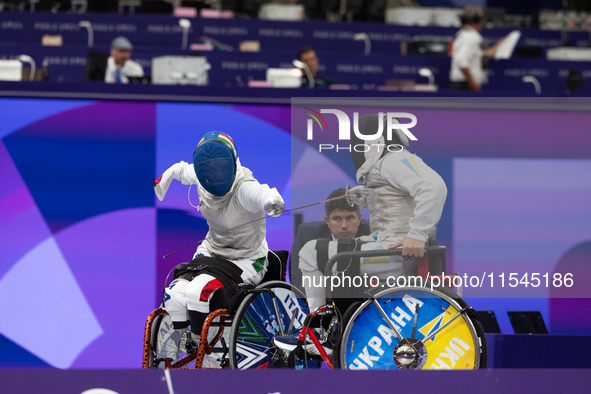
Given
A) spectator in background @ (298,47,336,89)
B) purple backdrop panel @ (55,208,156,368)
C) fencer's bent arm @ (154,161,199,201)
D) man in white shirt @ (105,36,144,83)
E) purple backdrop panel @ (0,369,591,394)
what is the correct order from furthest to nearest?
spectator in background @ (298,47,336,89)
man in white shirt @ (105,36,144,83)
purple backdrop panel @ (55,208,156,368)
fencer's bent arm @ (154,161,199,201)
purple backdrop panel @ (0,369,591,394)

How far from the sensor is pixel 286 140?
347 cm

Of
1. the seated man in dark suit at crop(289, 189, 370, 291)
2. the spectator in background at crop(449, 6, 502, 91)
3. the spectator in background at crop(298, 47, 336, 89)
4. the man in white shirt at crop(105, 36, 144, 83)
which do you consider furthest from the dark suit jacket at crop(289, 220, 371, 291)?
the spectator in background at crop(449, 6, 502, 91)

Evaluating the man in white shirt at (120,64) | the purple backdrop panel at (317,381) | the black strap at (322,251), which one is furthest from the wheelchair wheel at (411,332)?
the man in white shirt at (120,64)

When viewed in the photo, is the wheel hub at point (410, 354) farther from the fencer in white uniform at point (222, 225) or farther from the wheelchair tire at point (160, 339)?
the wheelchair tire at point (160, 339)

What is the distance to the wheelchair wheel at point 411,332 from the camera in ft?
7.92

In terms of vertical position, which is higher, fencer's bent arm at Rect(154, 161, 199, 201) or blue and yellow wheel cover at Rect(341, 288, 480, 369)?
fencer's bent arm at Rect(154, 161, 199, 201)

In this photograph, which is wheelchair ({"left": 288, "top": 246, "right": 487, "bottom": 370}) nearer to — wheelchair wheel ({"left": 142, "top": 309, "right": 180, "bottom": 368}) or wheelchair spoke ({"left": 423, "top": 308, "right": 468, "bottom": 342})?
wheelchair spoke ({"left": 423, "top": 308, "right": 468, "bottom": 342})

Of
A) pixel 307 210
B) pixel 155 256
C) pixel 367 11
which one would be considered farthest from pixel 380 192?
pixel 367 11

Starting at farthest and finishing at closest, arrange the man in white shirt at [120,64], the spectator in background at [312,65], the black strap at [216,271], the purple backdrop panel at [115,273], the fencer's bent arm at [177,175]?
the spectator in background at [312,65] < the man in white shirt at [120,64] < the purple backdrop panel at [115,273] < the fencer's bent arm at [177,175] < the black strap at [216,271]

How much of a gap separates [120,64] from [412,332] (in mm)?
4608

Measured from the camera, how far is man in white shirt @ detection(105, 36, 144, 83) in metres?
5.93

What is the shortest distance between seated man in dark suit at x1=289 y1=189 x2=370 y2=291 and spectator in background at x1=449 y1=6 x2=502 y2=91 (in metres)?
4.54

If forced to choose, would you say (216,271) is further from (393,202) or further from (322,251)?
(393,202)

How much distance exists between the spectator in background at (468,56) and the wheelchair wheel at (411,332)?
451cm
